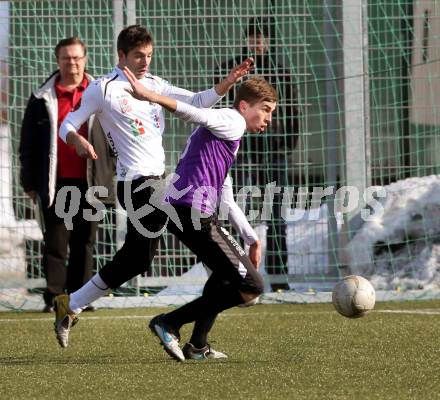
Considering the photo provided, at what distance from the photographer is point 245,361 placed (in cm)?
592

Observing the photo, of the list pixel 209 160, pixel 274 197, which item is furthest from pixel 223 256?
pixel 274 197

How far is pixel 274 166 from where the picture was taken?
433 inches

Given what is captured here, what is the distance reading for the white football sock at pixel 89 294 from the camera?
21.3 ft

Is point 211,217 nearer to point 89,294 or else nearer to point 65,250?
point 89,294

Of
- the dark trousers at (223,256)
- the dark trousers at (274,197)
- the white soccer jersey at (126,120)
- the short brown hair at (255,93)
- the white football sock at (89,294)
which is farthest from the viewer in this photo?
the dark trousers at (274,197)

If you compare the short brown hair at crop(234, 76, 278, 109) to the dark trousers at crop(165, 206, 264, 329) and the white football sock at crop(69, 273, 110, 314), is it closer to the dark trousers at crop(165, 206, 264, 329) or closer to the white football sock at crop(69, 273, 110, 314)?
the dark trousers at crop(165, 206, 264, 329)

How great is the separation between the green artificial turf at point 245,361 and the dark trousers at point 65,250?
2.08ft

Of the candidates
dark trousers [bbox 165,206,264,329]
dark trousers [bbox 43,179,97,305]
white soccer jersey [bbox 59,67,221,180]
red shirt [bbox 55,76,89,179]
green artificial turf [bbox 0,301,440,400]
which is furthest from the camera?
dark trousers [bbox 43,179,97,305]

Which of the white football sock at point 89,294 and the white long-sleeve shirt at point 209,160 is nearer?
the white long-sleeve shirt at point 209,160

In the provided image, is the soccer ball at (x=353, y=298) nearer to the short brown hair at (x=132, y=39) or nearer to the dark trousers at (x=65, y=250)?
the short brown hair at (x=132, y=39)

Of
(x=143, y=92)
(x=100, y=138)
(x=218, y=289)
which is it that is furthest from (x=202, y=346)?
(x=100, y=138)

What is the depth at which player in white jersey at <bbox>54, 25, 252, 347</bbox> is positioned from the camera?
6.41 m

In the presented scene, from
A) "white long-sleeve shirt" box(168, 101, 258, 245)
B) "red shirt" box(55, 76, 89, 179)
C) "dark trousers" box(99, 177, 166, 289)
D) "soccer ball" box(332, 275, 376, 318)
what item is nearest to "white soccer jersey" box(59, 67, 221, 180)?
"dark trousers" box(99, 177, 166, 289)

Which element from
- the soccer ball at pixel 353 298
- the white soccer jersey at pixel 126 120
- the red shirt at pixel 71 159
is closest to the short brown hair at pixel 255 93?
the white soccer jersey at pixel 126 120
